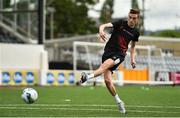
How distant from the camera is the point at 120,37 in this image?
42.3ft

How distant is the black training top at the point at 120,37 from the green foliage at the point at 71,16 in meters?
73.8

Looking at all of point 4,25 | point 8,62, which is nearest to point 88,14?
point 4,25

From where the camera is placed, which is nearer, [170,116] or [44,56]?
[170,116]

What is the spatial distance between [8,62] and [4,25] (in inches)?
534

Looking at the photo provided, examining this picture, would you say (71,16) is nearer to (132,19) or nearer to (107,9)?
(107,9)

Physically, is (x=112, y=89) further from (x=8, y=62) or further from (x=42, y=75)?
(x=8, y=62)

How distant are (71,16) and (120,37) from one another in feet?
248

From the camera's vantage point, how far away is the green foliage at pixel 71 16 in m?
87.1

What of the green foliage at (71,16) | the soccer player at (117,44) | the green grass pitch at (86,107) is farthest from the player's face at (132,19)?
the green foliage at (71,16)

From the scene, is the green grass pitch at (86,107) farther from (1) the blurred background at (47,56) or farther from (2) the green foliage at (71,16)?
(2) the green foliage at (71,16)

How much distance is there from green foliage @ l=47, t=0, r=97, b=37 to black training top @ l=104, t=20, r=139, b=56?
2904 inches

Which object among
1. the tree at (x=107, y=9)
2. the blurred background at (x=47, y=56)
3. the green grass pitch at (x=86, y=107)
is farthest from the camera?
the tree at (x=107, y=9)

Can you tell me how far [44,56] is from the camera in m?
40.6

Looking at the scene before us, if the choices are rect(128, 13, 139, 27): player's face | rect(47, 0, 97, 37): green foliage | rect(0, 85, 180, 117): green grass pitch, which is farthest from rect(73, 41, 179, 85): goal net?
rect(47, 0, 97, 37): green foliage
